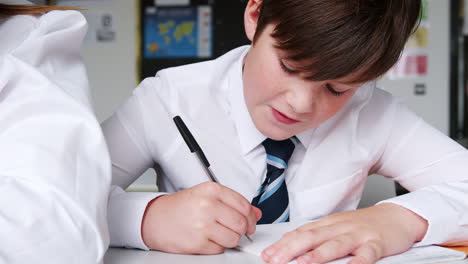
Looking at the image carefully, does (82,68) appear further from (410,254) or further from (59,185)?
(410,254)

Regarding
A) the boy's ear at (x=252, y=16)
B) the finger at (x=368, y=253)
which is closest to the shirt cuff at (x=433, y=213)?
the finger at (x=368, y=253)

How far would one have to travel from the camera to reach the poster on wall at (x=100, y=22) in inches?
114

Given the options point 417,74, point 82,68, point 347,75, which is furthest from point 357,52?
point 417,74

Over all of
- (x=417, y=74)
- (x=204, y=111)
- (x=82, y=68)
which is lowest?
(x=417, y=74)

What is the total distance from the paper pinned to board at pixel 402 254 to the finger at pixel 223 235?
0.08 feet

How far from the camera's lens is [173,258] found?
2.08ft

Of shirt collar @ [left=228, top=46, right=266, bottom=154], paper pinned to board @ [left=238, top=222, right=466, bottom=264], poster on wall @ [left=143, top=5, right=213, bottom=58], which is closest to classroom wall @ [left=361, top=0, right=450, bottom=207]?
poster on wall @ [left=143, top=5, right=213, bottom=58]

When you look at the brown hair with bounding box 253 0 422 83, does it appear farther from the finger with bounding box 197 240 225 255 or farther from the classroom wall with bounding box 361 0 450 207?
the classroom wall with bounding box 361 0 450 207

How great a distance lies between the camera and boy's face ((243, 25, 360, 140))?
77 cm

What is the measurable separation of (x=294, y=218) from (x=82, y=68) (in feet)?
1.50

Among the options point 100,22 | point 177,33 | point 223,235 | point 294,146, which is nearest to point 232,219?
point 223,235

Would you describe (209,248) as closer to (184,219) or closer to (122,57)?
(184,219)

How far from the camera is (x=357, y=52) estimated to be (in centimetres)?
75

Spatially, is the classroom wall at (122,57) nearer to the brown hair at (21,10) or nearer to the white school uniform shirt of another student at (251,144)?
the white school uniform shirt of another student at (251,144)
